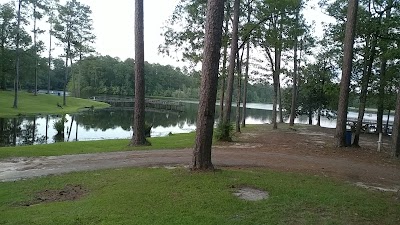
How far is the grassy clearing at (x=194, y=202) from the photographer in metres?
5.12

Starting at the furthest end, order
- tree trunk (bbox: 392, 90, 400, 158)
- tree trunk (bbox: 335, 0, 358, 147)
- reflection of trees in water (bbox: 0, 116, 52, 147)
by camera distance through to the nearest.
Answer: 1. reflection of trees in water (bbox: 0, 116, 52, 147)
2. tree trunk (bbox: 335, 0, 358, 147)
3. tree trunk (bbox: 392, 90, 400, 158)

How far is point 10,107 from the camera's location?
130 feet

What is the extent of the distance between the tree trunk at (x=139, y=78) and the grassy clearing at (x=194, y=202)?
21.0ft

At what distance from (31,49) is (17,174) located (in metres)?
45.3

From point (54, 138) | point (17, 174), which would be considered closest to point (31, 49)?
point (54, 138)

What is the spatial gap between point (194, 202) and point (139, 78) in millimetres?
9419

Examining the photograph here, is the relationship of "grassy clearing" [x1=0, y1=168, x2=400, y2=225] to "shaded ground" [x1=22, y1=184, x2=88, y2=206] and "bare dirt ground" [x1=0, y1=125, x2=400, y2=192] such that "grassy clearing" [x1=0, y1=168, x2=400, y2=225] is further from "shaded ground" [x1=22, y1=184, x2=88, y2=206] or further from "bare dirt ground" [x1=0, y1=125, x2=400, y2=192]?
"bare dirt ground" [x1=0, y1=125, x2=400, y2=192]

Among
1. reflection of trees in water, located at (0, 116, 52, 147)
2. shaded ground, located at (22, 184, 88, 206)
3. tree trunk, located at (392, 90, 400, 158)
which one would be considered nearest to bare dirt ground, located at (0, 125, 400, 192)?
tree trunk, located at (392, 90, 400, 158)

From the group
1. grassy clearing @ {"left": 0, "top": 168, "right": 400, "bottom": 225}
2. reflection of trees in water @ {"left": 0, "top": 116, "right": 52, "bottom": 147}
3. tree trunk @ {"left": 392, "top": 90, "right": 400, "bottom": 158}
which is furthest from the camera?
reflection of trees in water @ {"left": 0, "top": 116, "right": 52, "bottom": 147}

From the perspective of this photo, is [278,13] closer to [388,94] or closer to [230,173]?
[388,94]

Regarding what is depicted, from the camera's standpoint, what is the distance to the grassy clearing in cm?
512

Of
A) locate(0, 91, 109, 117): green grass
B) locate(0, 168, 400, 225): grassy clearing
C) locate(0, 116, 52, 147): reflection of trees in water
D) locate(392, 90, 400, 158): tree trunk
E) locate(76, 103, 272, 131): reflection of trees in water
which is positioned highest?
locate(392, 90, 400, 158): tree trunk

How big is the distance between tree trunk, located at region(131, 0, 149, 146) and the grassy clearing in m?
6.41

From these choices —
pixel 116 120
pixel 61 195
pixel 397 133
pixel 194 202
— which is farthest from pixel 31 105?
pixel 194 202
